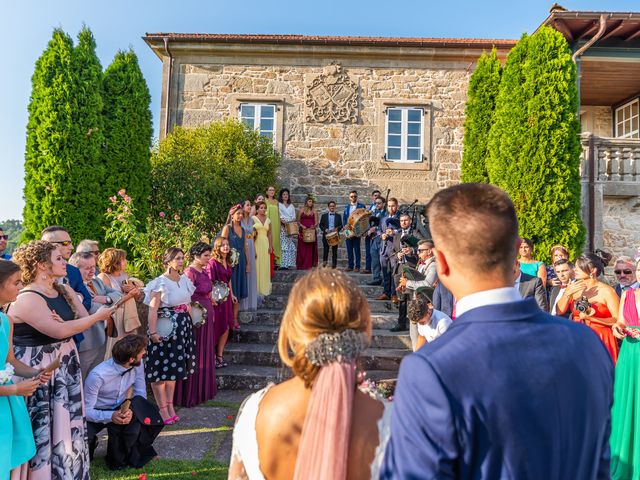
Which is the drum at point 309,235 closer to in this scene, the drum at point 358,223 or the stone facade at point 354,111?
the drum at point 358,223

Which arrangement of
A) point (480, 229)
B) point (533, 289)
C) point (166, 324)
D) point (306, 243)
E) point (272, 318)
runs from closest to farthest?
point (480, 229) < point (166, 324) < point (533, 289) < point (272, 318) < point (306, 243)

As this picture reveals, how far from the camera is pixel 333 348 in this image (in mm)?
1492

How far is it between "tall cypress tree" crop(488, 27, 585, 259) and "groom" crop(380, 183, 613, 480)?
893cm

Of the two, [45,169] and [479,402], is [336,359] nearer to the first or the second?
[479,402]

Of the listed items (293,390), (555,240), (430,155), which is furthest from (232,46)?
(293,390)

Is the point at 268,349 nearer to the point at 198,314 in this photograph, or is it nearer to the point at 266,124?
the point at 198,314

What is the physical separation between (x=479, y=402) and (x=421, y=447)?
172 millimetres

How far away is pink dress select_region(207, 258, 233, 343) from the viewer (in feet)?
22.0

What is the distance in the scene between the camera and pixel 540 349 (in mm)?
1203

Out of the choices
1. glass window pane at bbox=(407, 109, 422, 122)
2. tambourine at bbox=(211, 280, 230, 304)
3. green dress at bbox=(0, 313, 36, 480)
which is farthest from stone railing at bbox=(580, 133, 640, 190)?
green dress at bbox=(0, 313, 36, 480)

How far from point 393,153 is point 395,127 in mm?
731

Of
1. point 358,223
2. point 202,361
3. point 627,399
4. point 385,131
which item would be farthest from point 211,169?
point 627,399

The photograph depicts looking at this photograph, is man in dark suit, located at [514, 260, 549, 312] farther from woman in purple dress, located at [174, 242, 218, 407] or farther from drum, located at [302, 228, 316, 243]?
drum, located at [302, 228, 316, 243]

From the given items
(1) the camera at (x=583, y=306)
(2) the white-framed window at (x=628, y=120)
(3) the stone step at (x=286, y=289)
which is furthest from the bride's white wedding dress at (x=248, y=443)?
(2) the white-framed window at (x=628, y=120)
